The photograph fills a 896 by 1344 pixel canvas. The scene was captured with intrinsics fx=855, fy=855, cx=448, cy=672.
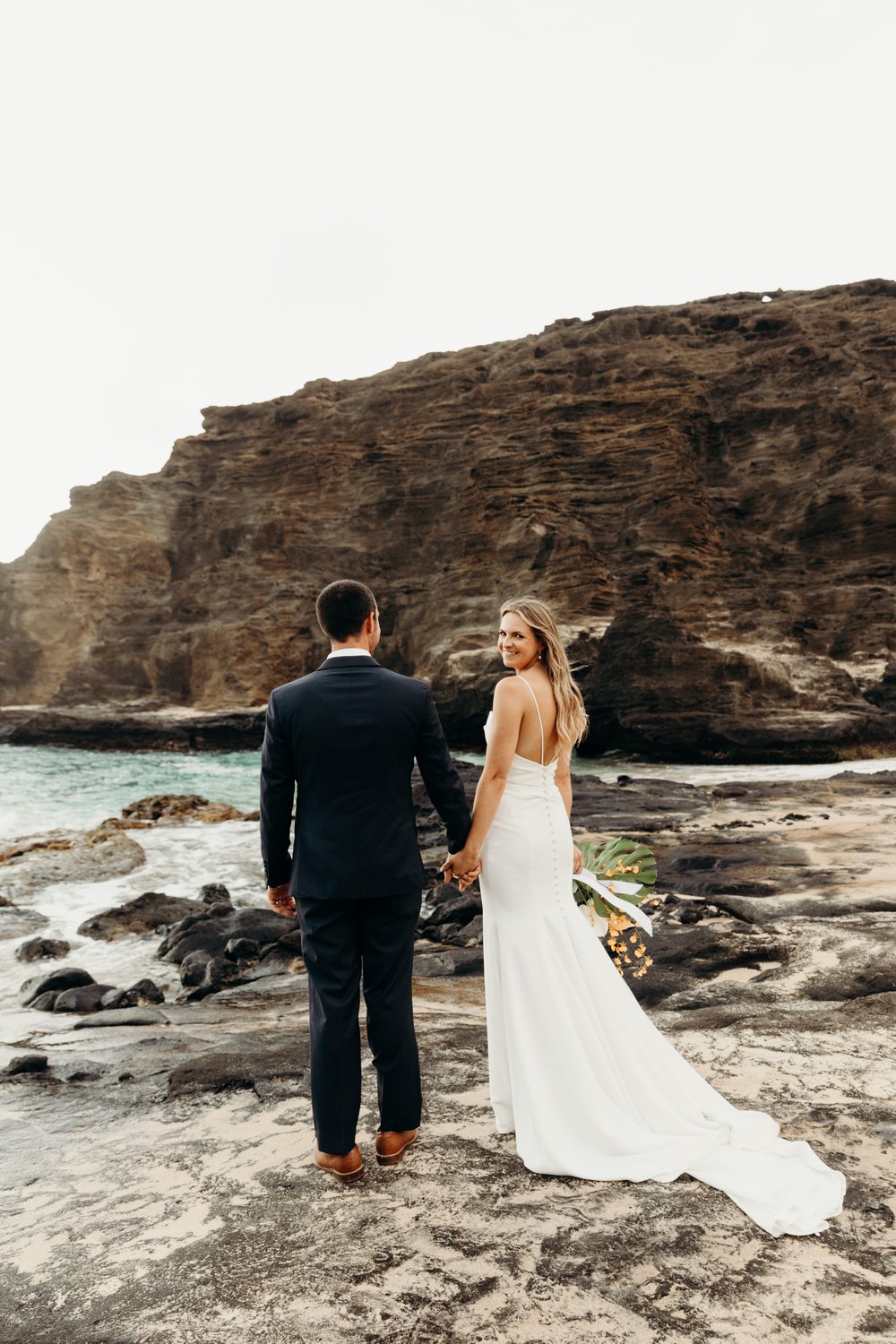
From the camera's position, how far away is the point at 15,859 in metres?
12.4

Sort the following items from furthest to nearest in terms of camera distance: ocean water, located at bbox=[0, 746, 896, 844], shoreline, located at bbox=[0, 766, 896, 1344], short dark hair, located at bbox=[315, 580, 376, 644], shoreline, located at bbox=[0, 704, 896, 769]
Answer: shoreline, located at bbox=[0, 704, 896, 769], ocean water, located at bbox=[0, 746, 896, 844], short dark hair, located at bbox=[315, 580, 376, 644], shoreline, located at bbox=[0, 766, 896, 1344]

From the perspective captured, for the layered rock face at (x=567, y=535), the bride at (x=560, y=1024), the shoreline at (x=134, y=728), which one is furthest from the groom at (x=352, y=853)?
the shoreline at (x=134, y=728)

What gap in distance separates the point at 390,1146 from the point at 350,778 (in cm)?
133

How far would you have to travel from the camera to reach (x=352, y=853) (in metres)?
Result: 3.00

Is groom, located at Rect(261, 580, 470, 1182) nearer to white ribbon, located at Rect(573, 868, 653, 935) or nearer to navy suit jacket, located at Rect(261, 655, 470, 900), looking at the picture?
navy suit jacket, located at Rect(261, 655, 470, 900)

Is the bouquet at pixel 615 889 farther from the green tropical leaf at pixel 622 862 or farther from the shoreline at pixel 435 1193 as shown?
the shoreline at pixel 435 1193

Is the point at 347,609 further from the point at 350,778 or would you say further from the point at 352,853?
the point at 352,853

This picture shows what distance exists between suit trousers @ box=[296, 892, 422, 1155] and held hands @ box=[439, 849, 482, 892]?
0.61ft

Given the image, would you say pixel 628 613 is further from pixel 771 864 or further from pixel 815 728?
pixel 771 864

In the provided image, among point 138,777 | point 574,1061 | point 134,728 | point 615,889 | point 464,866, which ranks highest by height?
point 464,866

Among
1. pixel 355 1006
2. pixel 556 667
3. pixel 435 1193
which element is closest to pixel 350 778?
pixel 355 1006

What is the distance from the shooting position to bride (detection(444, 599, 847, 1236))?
287cm

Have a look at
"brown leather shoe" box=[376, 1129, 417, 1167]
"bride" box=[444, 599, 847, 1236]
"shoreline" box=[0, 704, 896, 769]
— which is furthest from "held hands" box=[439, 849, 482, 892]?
"shoreline" box=[0, 704, 896, 769]

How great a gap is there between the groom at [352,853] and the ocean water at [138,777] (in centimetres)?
1556
